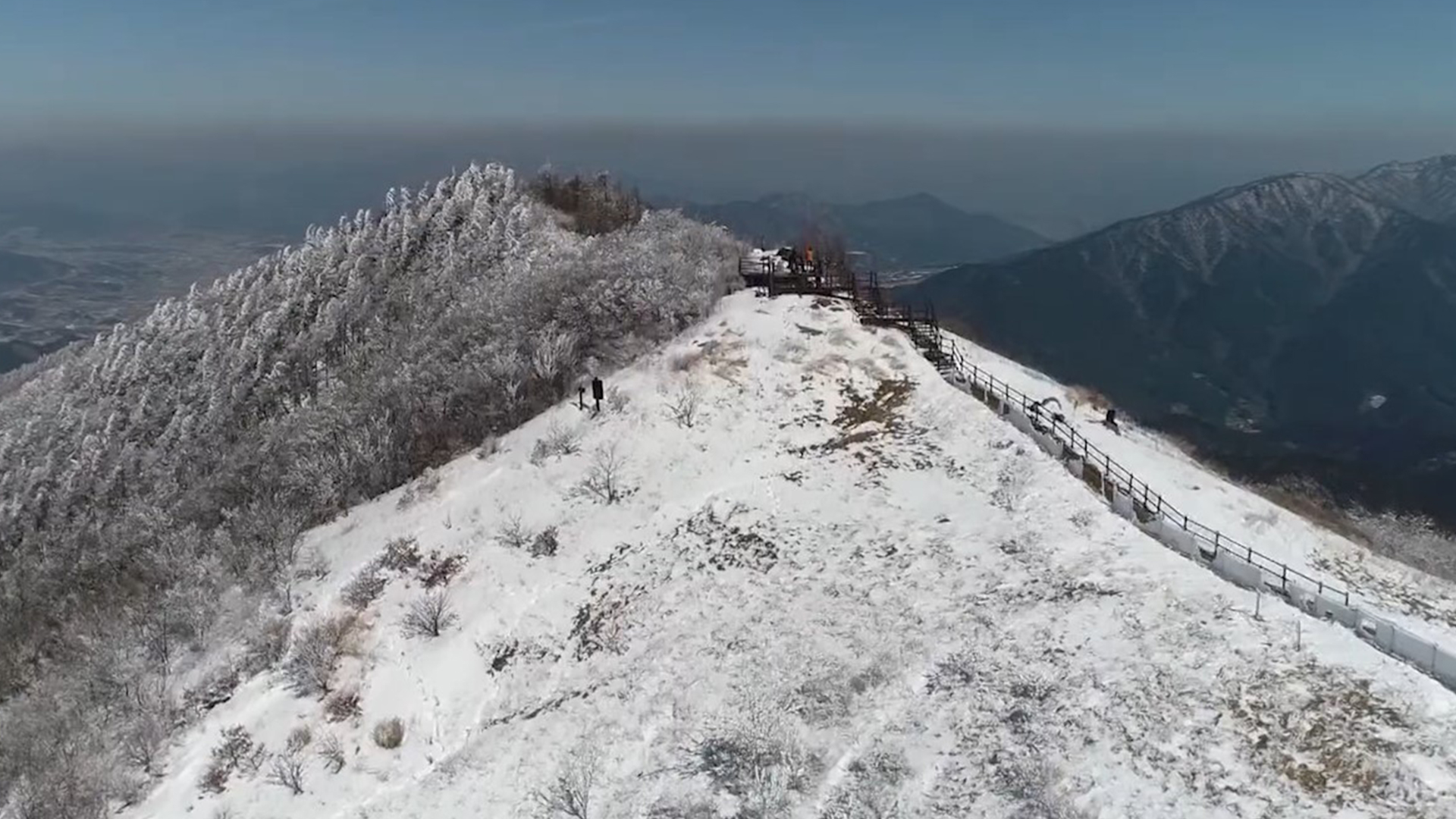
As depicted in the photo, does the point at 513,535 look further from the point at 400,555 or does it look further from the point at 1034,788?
the point at 1034,788

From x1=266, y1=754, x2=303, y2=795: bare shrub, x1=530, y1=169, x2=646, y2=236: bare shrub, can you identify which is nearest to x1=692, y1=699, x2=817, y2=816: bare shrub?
x1=266, y1=754, x2=303, y2=795: bare shrub

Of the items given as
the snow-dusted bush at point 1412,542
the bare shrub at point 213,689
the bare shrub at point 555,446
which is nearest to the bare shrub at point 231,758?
the bare shrub at point 213,689

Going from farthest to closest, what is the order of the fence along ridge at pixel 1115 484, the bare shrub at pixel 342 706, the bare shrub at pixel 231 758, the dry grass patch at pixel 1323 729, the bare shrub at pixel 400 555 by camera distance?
1. the bare shrub at pixel 400 555
2. the bare shrub at pixel 342 706
3. the bare shrub at pixel 231 758
4. the fence along ridge at pixel 1115 484
5. the dry grass patch at pixel 1323 729

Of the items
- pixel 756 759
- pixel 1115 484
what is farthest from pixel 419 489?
pixel 1115 484

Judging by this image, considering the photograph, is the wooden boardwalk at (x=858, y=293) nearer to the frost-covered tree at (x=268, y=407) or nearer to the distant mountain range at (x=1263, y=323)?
the frost-covered tree at (x=268, y=407)

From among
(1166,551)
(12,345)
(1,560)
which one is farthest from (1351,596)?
(12,345)

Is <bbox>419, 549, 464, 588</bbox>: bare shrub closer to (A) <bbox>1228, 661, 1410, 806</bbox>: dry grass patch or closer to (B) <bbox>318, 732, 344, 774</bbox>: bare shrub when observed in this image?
(B) <bbox>318, 732, 344, 774</bbox>: bare shrub

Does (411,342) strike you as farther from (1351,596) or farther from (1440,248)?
(1440,248)
